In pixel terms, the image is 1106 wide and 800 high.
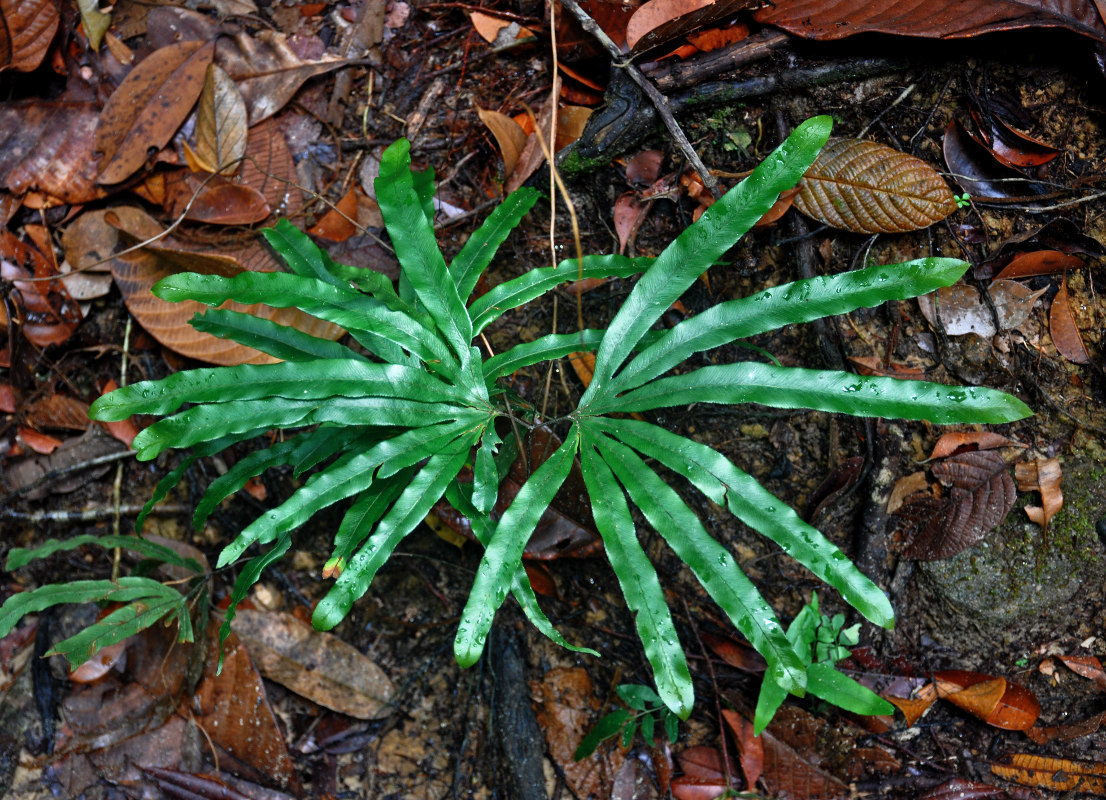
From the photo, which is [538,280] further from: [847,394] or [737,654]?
[737,654]

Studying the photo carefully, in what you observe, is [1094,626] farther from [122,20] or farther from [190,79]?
[122,20]

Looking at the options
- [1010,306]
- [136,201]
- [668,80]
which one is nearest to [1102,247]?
[1010,306]

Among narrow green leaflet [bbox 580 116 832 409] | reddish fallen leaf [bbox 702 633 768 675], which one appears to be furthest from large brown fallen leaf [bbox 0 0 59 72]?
reddish fallen leaf [bbox 702 633 768 675]

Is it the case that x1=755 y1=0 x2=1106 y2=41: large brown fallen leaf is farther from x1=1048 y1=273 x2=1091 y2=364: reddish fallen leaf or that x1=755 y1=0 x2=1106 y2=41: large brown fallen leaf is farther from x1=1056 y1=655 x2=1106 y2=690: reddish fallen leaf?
x1=1056 y1=655 x2=1106 y2=690: reddish fallen leaf

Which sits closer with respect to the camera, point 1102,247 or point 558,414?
point 1102,247

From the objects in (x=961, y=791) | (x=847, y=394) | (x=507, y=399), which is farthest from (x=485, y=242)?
(x=961, y=791)
